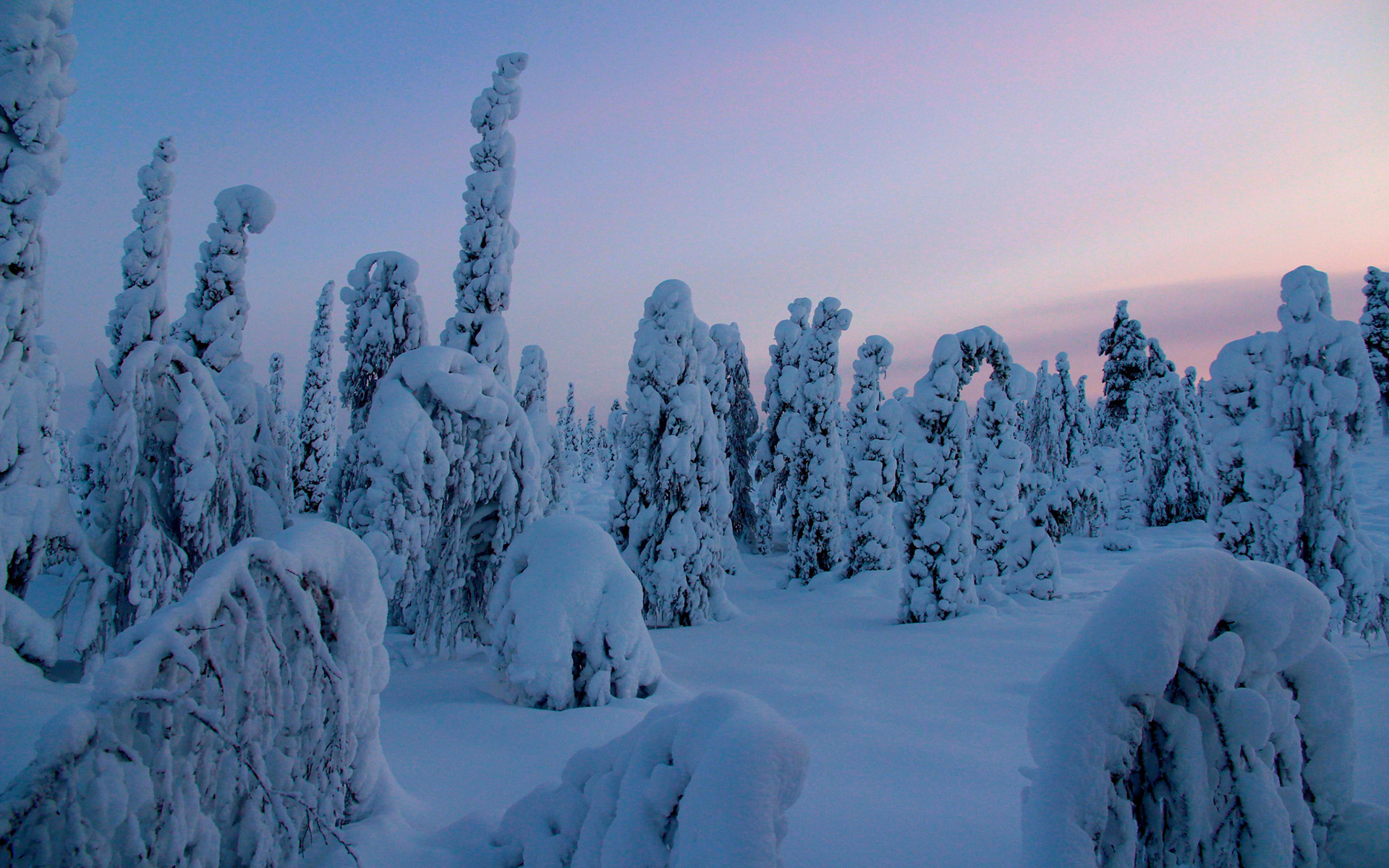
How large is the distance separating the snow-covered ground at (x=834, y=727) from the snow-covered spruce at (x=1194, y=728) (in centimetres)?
131

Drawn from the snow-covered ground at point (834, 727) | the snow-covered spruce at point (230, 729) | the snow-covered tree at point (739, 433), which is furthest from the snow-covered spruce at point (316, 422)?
the snow-covered spruce at point (230, 729)

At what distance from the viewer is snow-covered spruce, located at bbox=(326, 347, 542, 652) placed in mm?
6664

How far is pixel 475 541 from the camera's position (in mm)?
7699

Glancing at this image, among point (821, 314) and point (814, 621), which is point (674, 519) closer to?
point (814, 621)

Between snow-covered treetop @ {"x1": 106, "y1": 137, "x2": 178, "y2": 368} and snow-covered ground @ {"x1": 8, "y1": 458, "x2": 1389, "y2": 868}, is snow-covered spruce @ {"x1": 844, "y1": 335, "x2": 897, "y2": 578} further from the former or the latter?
snow-covered treetop @ {"x1": 106, "y1": 137, "x2": 178, "y2": 368}

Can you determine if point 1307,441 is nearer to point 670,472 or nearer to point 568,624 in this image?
point 568,624

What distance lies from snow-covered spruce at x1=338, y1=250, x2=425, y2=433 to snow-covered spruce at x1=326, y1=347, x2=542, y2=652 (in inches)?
160

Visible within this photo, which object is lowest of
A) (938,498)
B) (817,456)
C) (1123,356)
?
(938,498)

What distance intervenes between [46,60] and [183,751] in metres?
5.18

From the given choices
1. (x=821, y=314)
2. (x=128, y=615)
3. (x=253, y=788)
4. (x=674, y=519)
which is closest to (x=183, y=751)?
(x=253, y=788)

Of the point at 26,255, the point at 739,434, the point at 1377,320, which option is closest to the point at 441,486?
the point at 26,255

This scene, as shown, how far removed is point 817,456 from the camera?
16906 mm

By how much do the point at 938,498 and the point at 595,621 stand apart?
269 inches

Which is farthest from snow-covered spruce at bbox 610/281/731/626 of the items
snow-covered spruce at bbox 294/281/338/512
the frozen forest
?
snow-covered spruce at bbox 294/281/338/512
